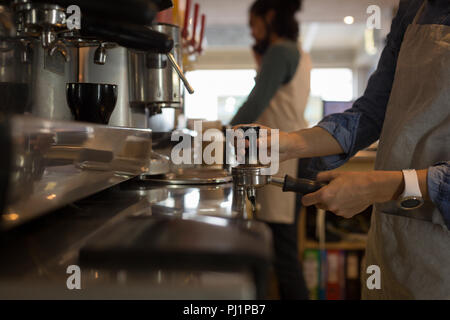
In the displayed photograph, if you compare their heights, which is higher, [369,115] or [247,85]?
[247,85]

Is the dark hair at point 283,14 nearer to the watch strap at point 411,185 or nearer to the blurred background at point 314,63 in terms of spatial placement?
the watch strap at point 411,185

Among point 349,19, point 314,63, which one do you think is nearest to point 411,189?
point 349,19

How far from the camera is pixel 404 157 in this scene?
2.71 feet

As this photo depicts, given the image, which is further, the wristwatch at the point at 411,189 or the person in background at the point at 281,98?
the person in background at the point at 281,98

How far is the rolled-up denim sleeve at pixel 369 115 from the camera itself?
37.1 inches

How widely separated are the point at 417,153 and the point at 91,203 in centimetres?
56

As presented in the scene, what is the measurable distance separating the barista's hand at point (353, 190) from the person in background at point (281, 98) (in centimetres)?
100

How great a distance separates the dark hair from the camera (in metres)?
1.76

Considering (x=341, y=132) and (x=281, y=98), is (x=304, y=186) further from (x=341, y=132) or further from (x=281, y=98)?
(x=281, y=98)

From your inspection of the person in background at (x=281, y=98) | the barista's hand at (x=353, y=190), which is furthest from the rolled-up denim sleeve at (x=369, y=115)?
the person in background at (x=281, y=98)

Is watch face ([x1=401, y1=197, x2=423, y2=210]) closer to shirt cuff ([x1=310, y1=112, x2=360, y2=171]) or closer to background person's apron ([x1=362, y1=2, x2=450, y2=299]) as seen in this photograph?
background person's apron ([x1=362, y1=2, x2=450, y2=299])

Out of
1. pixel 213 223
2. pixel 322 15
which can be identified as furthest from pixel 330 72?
pixel 213 223

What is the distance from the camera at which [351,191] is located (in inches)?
26.1
